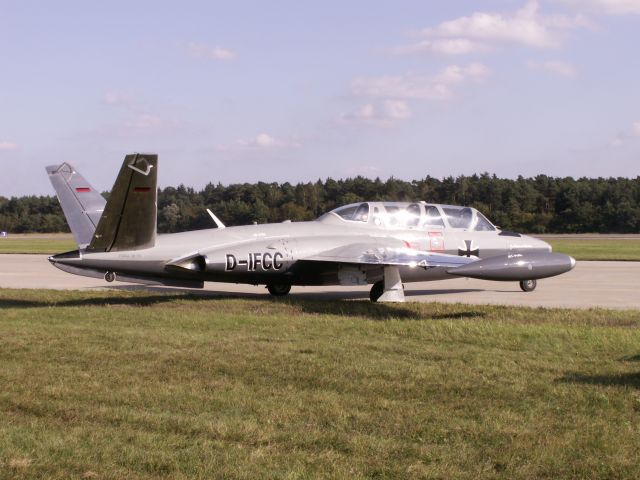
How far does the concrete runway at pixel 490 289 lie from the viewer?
1785 centimetres

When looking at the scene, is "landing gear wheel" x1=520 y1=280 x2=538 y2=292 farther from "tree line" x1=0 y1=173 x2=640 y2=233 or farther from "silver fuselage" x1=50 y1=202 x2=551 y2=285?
"tree line" x1=0 y1=173 x2=640 y2=233

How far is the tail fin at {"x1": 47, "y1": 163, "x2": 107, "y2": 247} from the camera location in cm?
1641

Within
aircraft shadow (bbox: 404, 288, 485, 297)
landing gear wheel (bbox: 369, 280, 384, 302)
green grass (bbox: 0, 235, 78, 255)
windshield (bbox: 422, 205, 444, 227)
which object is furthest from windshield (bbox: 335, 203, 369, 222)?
green grass (bbox: 0, 235, 78, 255)

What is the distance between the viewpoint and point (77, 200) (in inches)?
656

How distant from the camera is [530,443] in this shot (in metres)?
5.83

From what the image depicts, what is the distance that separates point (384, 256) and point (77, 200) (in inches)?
267

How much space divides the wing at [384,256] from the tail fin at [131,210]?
12.4ft

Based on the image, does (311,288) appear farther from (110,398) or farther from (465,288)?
(110,398)

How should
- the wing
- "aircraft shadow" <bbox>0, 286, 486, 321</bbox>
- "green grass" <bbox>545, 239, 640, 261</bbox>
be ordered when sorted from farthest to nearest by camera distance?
"green grass" <bbox>545, 239, 640, 261</bbox> < the wing < "aircraft shadow" <bbox>0, 286, 486, 321</bbox>

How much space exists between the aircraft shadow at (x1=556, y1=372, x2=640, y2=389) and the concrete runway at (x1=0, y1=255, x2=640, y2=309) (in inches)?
331

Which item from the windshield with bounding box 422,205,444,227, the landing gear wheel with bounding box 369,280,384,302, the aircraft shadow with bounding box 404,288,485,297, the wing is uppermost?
the windshield with bounding box 422,205,444,227

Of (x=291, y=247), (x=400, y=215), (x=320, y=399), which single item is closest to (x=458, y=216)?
(x=400, y=215)

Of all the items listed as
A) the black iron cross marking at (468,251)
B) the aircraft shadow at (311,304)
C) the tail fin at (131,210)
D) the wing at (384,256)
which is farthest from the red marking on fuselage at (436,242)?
the tail fin at (131,210)

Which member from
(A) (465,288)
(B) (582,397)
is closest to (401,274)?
(A) (465,288)
